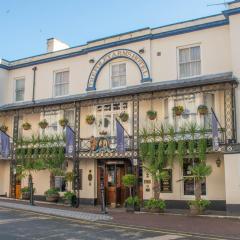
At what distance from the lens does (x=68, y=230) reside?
13.0 m

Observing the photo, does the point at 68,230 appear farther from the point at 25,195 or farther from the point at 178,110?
the point at 25,195

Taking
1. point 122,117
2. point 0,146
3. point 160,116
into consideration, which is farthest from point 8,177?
point 160,116

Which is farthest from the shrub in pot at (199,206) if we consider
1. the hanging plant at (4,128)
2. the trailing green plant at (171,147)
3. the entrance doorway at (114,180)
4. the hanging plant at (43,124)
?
the hanging plant at (4,128)

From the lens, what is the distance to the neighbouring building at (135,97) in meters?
18.3

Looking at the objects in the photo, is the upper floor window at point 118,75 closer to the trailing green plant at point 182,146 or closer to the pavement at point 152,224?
the trailing green plant at point 182,146

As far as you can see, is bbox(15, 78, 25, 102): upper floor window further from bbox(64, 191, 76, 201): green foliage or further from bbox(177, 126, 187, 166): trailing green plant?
bbox(177, 126, 187, 166): trailing green plant

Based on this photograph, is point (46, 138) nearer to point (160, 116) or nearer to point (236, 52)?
point (160, 116)

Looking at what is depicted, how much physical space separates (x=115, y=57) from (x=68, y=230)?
12.0 metres

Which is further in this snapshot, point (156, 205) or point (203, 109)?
point (203, 109)

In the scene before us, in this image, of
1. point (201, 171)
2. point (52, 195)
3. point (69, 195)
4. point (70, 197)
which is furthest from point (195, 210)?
point (52, 195)

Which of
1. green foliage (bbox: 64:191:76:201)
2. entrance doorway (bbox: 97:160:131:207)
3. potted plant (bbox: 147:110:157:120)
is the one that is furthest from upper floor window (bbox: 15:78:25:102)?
potted plant (bbox: 147:110:157:120)

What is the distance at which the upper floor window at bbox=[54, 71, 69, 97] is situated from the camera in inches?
967

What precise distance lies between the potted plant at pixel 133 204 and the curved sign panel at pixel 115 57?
636 centimetres

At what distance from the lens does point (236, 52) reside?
1816 cm
